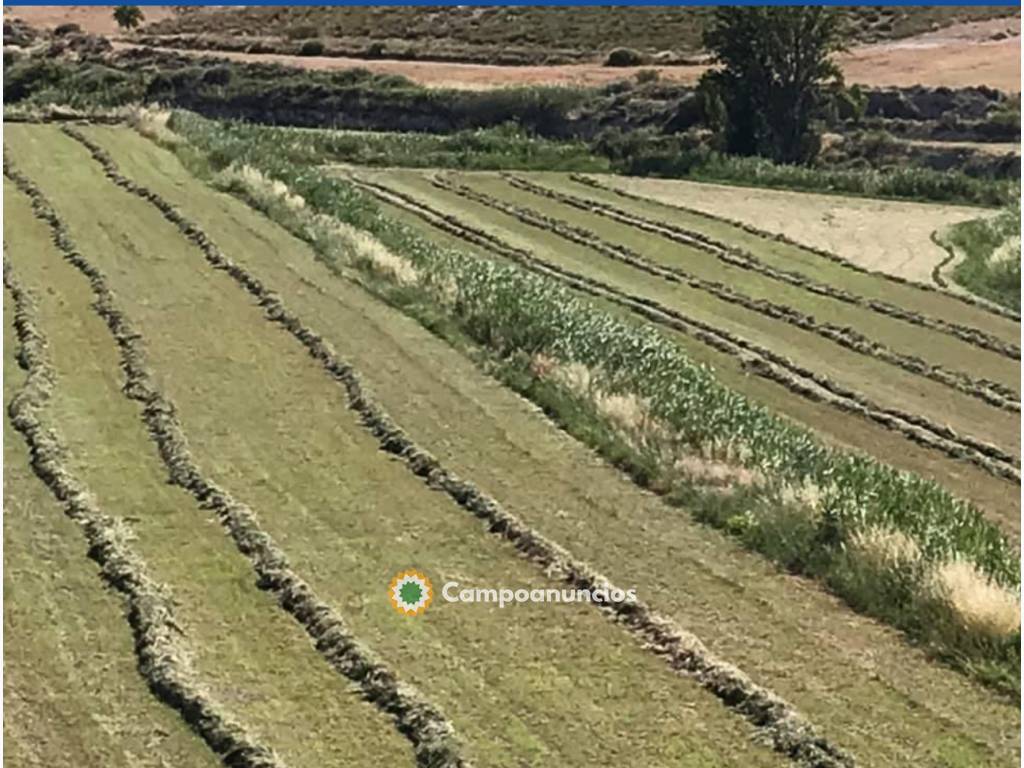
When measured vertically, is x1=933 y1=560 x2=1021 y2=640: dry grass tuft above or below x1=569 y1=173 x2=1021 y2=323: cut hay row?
above

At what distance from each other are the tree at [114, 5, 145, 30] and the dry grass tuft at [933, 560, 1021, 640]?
106 metres

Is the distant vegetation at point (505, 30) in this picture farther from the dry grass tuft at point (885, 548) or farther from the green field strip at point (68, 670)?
the green field strip at point (68, 670)

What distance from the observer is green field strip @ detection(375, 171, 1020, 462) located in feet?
78.5

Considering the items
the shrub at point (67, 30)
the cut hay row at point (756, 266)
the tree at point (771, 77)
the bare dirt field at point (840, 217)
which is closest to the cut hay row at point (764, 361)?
the cut hay row at point (756, 266)

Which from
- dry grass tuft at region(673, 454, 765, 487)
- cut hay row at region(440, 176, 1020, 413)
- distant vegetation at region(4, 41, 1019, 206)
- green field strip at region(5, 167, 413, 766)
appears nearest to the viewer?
green field strip at region(5, 167, 413, 766)

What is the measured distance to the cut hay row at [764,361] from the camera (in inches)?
867

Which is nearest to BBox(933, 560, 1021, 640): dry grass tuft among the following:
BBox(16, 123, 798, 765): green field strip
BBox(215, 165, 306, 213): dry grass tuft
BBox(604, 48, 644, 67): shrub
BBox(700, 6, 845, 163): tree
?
BBox(16, 123, 798, 765): green field strip

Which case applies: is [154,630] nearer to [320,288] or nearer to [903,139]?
[320,288]

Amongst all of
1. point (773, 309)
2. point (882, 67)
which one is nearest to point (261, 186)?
point (773, 309)

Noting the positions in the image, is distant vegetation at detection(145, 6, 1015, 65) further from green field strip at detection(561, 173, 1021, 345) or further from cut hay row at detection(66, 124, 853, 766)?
cut hay row at detection(66, 124, 853, 766)

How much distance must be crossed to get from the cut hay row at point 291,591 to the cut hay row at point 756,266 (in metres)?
14.5

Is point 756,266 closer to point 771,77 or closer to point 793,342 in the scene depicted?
point 793,342

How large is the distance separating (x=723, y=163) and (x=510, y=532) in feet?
138

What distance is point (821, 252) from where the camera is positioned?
3909 cm
